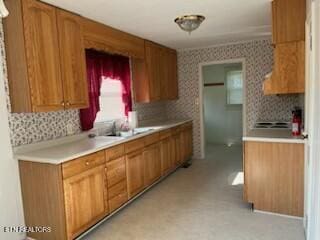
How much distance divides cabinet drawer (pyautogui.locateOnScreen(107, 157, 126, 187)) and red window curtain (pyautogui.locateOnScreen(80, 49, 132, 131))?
67 cm

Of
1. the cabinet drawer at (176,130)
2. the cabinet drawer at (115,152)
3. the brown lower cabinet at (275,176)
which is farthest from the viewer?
the cabinet drawer at (176,130)

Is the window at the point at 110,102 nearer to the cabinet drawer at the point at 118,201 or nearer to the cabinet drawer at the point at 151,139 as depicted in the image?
the cabinet drawer at the point at 151,139

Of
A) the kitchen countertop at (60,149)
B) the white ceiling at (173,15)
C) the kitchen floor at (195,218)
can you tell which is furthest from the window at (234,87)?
the kitchen countertop at (60,149)

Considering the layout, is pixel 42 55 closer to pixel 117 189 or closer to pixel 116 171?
pixel 116 171

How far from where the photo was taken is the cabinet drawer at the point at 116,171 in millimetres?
2768

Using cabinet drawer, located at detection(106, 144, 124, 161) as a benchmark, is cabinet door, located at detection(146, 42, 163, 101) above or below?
above

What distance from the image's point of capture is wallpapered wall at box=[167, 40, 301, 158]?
14.5 ft

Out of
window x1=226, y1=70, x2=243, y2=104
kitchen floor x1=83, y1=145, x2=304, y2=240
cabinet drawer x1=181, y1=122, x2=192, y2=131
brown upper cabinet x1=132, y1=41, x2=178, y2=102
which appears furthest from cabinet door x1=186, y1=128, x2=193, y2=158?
window x1=226, y1=70, x2=243, y2=104

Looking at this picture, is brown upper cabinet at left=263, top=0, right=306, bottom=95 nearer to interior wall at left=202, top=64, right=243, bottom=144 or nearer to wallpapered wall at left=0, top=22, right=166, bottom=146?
wallpapered wall at left=0, top=22, right=166, bottom=146

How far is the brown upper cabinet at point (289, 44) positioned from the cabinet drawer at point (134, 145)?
173 centimetres

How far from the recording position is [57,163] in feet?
7.02

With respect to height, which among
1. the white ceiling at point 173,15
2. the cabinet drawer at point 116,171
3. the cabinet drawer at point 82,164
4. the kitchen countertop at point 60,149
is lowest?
the cabinet drawer at point 116,171

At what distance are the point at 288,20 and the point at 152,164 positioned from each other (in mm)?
2427

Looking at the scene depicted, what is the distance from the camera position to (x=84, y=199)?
2430mm
